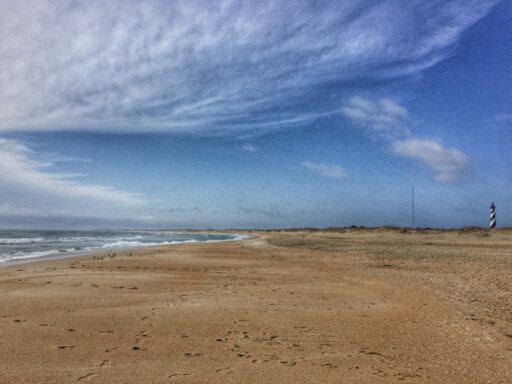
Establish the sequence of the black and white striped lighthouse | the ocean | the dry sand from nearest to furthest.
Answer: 1. the dry sand
2. the ocean
3. the black and white striped lighthouse

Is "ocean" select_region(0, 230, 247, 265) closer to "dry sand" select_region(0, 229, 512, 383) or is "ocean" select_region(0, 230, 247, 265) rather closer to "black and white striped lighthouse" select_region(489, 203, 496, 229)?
"dry sand" select_region(0, 229, 512, 383)

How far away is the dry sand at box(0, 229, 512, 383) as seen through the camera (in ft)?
16.8

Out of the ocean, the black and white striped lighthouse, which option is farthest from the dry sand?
the black and white striped lighthouse

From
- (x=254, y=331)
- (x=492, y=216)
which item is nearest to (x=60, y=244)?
(x=254, y=331)

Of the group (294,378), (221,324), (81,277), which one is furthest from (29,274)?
(294,378)

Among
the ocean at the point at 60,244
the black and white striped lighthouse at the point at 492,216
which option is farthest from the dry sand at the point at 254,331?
the black and white striped lighthouse at the point at 492,216

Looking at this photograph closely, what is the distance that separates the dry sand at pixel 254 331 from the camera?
5109 millimetres

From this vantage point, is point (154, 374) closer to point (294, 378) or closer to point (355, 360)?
point (294, 378)

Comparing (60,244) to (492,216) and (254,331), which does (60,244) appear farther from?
(492,216)

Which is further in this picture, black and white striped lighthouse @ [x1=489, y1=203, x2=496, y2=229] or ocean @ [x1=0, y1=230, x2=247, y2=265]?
black and white striped lighthouse @ [x1=489, y1=203, x2=496, y2=229]

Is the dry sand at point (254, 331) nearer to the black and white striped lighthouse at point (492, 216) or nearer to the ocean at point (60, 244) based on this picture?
the ocean at point (60, 244)

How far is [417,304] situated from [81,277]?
10812mm

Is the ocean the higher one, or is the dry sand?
the dry sand

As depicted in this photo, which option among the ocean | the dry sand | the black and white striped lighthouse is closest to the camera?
the dry sand
